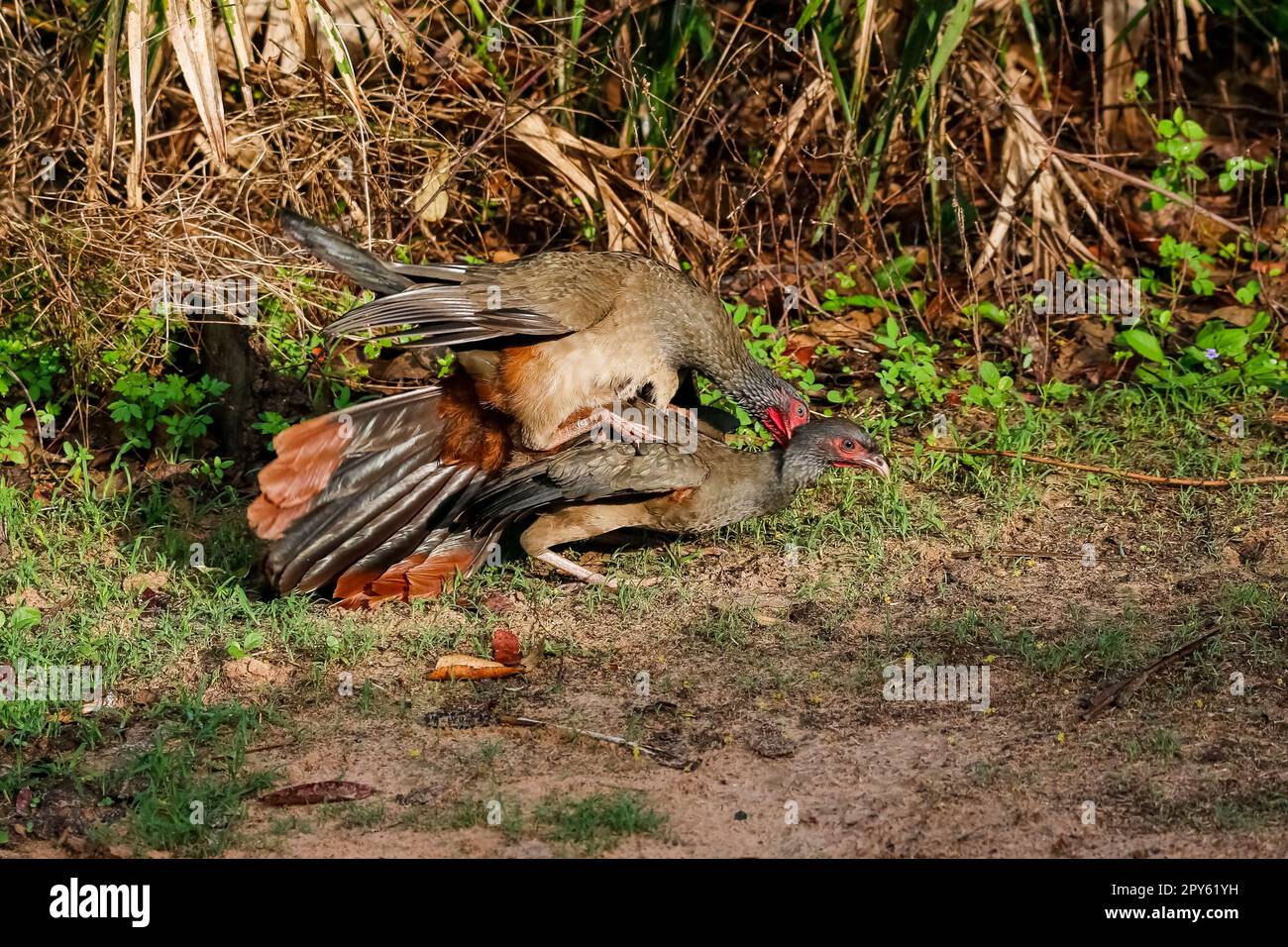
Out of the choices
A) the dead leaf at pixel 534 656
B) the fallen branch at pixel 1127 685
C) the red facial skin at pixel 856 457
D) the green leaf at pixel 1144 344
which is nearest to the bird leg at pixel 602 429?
the red facial skin at pixel 856 457

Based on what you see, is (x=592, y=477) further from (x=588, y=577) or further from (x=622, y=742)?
(x=622, y=742)

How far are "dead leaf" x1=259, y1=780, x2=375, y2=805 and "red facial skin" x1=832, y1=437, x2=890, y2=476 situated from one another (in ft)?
7.95

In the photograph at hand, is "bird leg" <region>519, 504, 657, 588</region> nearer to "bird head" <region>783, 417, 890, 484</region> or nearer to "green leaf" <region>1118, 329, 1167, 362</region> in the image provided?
"bird head" <region>783, 417, 890, 484</region>

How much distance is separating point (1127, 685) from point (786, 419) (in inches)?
76.9

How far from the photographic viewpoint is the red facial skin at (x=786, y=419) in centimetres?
626

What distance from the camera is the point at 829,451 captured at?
19.6ft

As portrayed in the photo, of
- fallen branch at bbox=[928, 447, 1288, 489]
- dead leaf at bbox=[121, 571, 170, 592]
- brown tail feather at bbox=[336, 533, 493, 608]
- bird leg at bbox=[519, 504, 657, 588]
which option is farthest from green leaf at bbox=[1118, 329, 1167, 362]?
dead leaf at bbox=[121, 571, 170, 592]

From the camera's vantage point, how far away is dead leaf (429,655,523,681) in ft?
16.8

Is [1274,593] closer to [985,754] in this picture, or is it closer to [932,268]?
[985,754]

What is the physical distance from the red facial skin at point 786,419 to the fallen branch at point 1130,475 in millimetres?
713

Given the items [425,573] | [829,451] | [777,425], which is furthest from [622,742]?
[777,425]

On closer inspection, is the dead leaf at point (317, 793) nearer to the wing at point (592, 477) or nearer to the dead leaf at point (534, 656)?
the dead leaf at point (534, 656)

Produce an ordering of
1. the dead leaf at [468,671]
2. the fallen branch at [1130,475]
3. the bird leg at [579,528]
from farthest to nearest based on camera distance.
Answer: the fallen branch at [1130,475] → the bird leg at [579,528] → the dead leaf at [468,671]

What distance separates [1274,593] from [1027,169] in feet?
9.22
